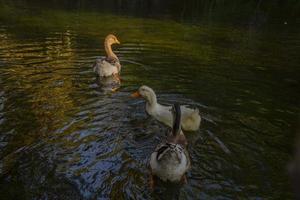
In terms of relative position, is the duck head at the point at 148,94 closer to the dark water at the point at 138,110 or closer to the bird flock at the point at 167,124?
the bird flock at the point at 167,124

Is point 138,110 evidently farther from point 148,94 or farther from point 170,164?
point 170,164

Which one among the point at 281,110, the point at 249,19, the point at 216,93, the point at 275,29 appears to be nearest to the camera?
the point at 281,110

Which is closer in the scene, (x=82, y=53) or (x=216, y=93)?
(x=216, y=93)

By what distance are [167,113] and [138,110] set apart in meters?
1.29

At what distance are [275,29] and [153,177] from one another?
2025 centimetres

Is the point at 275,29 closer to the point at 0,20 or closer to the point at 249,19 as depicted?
the point at 249,19

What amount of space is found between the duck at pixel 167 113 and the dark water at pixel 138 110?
0.25 metres

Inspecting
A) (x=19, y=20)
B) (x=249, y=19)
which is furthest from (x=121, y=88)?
(x=249, y=19)

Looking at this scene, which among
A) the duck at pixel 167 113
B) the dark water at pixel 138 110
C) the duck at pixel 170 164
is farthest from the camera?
the duck at pixel 167 113

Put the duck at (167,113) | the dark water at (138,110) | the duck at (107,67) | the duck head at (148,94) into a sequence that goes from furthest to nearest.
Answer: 1. the duck at (107,67)
2. the duck head at (148,94)
3. the duck at (167,113)
4. the dark water at (138,110)

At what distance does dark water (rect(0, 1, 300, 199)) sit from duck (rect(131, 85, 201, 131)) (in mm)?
253

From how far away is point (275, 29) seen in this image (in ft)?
82.1

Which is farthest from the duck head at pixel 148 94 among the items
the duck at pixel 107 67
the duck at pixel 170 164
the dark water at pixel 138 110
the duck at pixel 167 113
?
the duck at pixel 170 164

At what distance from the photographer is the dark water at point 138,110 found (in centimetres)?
714
